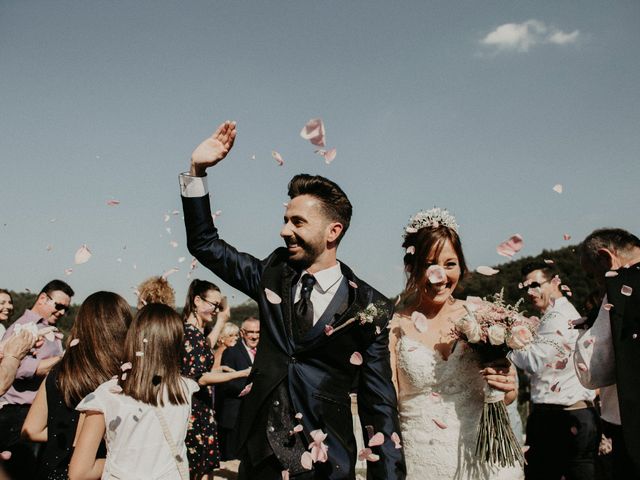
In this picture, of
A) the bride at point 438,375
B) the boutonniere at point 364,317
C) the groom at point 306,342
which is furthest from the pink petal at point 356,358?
the bride at point 438,375

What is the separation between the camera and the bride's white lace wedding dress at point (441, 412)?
374 centimetres

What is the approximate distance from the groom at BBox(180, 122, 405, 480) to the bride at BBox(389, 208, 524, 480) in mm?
659

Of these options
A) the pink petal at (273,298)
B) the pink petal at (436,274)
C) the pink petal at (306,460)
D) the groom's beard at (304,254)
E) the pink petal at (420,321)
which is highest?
the groom's beard at (304,254)

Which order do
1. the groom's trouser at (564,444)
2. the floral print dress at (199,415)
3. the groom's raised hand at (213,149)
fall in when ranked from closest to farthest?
the groom's raised hand at (213,149) < the groom's trouser at (564,444) < the floral print dress at (199,415)

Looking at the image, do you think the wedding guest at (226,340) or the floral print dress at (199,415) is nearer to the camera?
the floral print dress at (199,415)

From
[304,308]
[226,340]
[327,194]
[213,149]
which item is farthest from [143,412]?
[226,340]

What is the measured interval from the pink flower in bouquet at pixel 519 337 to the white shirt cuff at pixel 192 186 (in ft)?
6.36

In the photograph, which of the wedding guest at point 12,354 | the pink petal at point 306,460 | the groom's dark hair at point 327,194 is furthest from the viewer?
the wedding guest at point 12,354

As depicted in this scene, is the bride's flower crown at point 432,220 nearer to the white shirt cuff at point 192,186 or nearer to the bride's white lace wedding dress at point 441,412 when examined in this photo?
the bride's white lace wedding dress at point 441,412

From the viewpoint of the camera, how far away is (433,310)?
161 inches

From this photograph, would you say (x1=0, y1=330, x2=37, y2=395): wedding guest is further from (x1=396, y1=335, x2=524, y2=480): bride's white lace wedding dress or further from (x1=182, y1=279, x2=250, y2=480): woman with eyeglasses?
(x1=396, y1=335, x2=524, y2=480): bride's white lace wedding dress

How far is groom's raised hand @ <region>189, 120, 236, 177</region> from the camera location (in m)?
3.11

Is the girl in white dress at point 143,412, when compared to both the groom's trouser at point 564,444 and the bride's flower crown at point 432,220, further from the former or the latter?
the groom's trouser at point 564,444

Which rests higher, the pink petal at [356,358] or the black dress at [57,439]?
the pink petal at [356,358]
